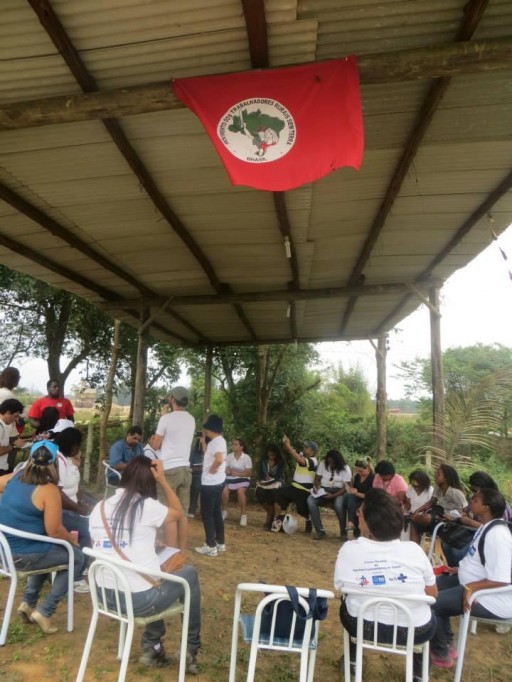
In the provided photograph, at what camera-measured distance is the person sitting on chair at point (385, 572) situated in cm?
240

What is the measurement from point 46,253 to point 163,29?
3808 mm

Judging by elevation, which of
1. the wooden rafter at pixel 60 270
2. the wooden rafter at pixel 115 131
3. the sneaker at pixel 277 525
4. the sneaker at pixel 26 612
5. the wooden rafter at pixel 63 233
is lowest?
the sneaker at pixel 277 525

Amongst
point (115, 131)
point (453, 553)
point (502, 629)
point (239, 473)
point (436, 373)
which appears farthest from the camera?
point (239, 473)

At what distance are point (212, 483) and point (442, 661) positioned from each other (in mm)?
2909

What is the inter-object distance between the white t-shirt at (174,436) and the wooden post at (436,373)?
3145 mm

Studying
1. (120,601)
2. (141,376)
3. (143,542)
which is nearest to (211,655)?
(120,601)

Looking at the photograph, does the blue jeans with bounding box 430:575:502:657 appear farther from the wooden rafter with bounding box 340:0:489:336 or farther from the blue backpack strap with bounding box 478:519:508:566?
the wooden rafter with bounding box 340:0:489:336

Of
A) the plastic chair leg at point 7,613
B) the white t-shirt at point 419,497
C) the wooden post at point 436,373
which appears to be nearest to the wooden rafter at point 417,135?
the wooden post at point 436,373

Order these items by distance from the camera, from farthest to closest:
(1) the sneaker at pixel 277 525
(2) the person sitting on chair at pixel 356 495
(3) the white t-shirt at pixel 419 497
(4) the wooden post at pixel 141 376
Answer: (4) the wooden post at pixel 141 376 → (1) the sneaker at pixel 277 525 → (2) the person sitting on chair at pixel 356 495 → (3) the white t-shirt at pixel 419 497

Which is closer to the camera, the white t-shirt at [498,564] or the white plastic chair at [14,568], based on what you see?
the white t-shirt at [498,564]

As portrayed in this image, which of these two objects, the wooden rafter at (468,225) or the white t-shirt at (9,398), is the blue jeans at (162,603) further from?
the wooden rafter at (468,225)

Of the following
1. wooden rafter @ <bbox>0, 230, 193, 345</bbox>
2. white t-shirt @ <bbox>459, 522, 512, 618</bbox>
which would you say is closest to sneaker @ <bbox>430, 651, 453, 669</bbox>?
white t-shirt @ <bbox>459, 522, 512, 618</bbox>

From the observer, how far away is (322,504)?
22.7 feet

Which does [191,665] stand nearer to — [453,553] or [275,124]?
[453,553]
